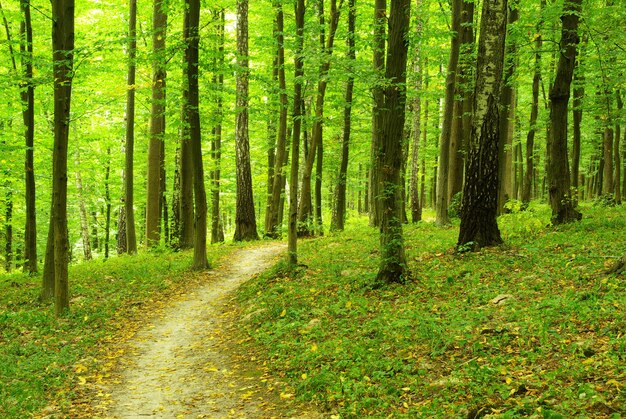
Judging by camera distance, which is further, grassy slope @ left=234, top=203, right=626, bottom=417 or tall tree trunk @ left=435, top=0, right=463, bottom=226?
tall tree trunk @ left=435, top=0, right=463, bottom=226

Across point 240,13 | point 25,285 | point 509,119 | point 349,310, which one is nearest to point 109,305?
point 25,285

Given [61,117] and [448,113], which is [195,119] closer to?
[61,117]

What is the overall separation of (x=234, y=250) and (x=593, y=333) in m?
13.7

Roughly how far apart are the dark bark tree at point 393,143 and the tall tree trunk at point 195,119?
579 cm

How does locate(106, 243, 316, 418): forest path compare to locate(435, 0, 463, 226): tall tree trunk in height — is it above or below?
below

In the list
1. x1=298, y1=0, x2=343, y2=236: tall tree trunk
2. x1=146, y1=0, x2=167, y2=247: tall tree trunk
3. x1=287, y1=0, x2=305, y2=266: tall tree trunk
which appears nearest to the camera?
x1=287, y1=0, x2=305, y2=266: tall tree trunk

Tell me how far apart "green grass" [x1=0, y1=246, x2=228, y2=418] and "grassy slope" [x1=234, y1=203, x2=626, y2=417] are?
2.67 metres

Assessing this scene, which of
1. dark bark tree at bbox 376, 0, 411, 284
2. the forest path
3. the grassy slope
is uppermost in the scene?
dark bark tree at bbox 376, 0, 411, 284

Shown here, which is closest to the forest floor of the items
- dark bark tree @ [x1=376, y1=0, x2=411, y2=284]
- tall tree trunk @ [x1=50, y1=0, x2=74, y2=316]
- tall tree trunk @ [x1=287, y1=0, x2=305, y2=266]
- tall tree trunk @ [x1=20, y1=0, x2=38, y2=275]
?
tall tree trunk @ [x1=287, y1=0, x2=305, y2=266]

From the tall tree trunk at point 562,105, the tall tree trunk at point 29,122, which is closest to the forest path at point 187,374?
the tall tree trunk at point 29,122

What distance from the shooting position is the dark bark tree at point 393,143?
8.98m

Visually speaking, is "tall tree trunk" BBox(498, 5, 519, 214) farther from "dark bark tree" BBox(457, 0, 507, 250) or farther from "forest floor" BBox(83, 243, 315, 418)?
"forest floor" BBox(83, 243, 315, 418)

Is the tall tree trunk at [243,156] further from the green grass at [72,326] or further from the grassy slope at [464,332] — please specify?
the grassy slope at [464,332]

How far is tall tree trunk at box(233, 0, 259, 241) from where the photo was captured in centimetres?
1773
